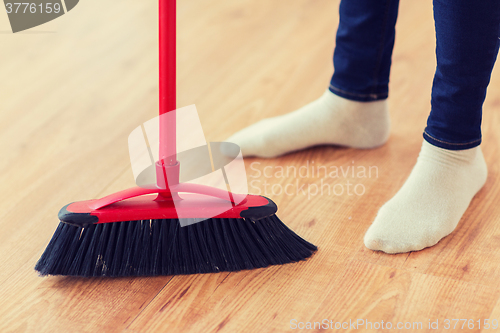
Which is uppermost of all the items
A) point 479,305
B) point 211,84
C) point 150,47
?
point 150,47

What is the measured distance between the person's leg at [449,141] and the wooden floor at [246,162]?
0.03 metres

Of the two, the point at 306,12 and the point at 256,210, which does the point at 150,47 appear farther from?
the point at 256,210

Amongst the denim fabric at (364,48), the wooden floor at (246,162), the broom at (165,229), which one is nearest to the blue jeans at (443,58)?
the denim fabric at (364,48)

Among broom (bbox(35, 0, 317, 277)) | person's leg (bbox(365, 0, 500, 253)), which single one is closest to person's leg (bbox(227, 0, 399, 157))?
person's leg (bbox(365, 0, 500, 253))

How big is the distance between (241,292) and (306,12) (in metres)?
1.27

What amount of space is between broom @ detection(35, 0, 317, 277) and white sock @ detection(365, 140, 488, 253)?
0.18 metres

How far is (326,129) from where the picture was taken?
1046mm

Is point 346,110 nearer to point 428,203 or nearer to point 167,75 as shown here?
point 428,203

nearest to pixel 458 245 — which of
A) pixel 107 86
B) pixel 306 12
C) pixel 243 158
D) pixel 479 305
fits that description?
pixel 479 305

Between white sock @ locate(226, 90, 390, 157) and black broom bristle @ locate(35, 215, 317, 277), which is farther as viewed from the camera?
white sock @ locate(226, 90, 390, 157)

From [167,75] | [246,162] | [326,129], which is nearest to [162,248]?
[167,75]

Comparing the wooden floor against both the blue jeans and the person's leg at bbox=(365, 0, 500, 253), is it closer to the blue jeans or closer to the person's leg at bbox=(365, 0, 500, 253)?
the person's leg at bbox=(365, 0, 500, 253)

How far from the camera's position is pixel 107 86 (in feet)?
4.30

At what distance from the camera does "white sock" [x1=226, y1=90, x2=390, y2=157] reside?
1038mm
